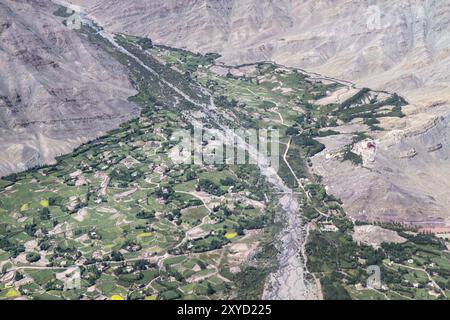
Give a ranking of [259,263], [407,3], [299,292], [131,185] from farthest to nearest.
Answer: [407,3] → [131,185] → [259,263] → [299,292]

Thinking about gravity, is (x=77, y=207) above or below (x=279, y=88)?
below

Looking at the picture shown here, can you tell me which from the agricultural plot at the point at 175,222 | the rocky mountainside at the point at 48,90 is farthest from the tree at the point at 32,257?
the rocky mountainside at the point at 48,90

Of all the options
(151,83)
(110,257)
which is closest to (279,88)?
(151,83)

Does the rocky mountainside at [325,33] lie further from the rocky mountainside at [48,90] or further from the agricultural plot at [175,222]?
the rocky mountainside at [48,90]

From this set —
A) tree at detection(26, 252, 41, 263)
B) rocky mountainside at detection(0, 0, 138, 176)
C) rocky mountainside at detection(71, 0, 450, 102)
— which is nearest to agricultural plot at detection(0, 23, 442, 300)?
tree at detection(26, 252, 41, 263)
